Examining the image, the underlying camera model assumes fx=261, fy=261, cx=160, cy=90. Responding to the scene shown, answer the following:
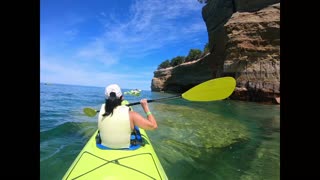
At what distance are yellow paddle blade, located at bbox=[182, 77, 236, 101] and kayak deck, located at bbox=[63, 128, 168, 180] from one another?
156 centimetres

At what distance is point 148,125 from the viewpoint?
12.5ft

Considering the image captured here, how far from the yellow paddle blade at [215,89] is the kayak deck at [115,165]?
156cm

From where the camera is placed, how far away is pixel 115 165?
10.5 feet

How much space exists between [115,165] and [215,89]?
233cm

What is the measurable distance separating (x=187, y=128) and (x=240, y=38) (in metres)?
15.8

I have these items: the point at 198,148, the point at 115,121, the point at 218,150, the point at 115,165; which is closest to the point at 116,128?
the point at 115,121

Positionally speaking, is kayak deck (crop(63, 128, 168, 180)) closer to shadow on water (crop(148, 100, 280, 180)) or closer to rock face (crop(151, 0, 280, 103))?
shadow on water (crop(148, 100, 280, 180))

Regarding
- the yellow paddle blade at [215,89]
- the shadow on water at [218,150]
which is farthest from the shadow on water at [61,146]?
the yellow paddle blade at [215,89]

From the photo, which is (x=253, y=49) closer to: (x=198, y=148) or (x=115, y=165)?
(x=198, y=148)

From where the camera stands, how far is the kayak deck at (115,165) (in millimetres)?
3033
